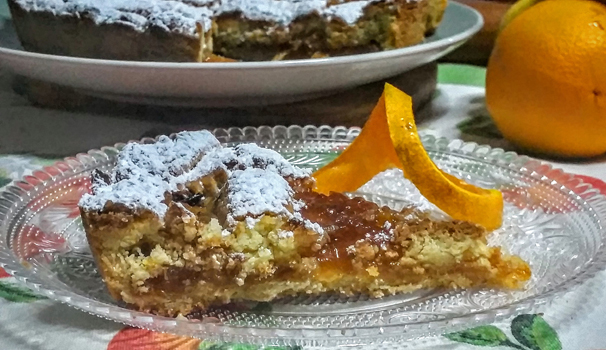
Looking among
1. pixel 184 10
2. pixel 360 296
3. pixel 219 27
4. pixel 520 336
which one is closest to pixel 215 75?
pixel 184 10

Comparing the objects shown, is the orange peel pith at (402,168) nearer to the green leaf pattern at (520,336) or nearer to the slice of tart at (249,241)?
the slice of tart at (249,241)

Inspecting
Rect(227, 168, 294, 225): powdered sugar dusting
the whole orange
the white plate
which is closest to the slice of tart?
Rect(227, 168, 294, 225): powdered sugar dusting

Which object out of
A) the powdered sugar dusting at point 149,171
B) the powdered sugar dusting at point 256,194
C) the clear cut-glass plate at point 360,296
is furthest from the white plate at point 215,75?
the powdered sugar dusting at point 256,194

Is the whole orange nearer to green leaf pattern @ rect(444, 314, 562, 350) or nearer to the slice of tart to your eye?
the slice of tart

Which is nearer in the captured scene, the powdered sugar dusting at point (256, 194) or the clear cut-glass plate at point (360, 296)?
the clear cut-glass plate at point (360, 296)

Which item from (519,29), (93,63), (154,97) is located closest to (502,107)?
(519,29)

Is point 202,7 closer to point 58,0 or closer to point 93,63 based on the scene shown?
point 58,0
